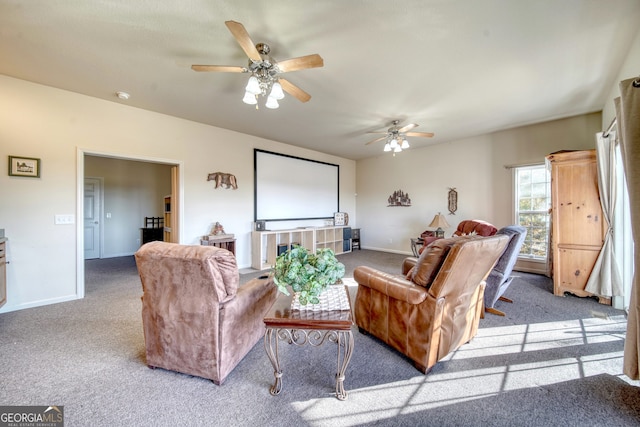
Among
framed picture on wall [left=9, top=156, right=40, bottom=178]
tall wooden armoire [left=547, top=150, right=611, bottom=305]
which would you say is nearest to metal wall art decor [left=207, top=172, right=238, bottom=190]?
framed picture on wall [left=9, top=156, right=40, bottom=178]

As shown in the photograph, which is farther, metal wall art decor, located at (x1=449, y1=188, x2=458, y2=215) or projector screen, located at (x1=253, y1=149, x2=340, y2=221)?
metal wall art decor, located at (x1=449, y1=188, x2=458, y2=215)

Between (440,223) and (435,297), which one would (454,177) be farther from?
(435,297)

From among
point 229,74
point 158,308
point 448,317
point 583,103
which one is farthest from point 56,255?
point 583,103

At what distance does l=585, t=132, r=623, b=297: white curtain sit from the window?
1.31 metres

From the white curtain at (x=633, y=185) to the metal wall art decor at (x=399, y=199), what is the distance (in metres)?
4.69

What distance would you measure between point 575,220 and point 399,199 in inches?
135

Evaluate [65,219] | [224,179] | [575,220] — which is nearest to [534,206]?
[575,220]

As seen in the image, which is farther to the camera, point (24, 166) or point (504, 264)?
point (24, 166)

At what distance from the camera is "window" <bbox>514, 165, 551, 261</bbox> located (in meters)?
4.36

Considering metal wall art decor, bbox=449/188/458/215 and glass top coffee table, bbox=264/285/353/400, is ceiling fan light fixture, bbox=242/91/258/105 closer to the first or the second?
glass top coffee table, bbox=264/285/353/400

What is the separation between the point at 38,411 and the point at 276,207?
14.0 feet

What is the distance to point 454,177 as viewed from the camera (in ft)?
17.8

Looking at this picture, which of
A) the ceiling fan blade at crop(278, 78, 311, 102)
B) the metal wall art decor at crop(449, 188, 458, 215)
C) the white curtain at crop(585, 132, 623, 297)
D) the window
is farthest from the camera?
the metal wall art decor at crop(449, 188, 458, 215)

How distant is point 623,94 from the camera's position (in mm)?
1527
